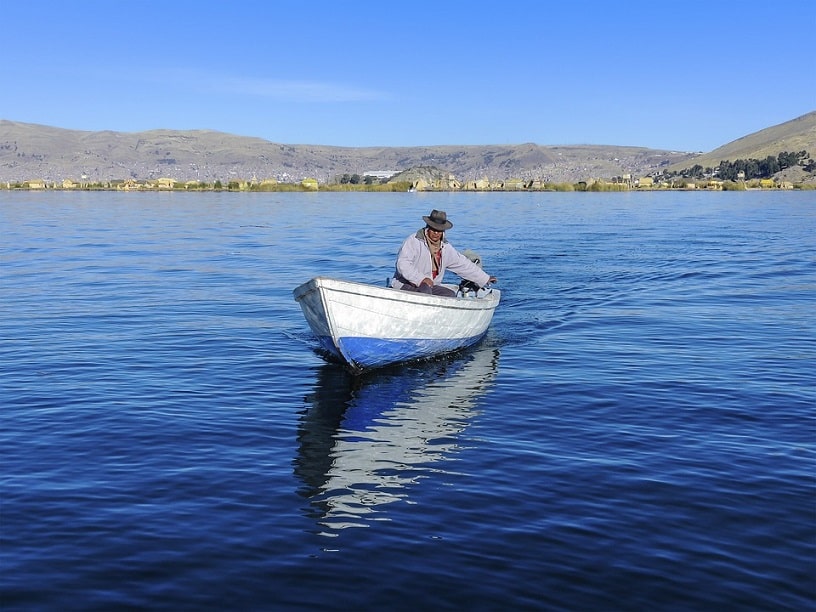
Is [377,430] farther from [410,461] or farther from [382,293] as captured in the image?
[382,293]

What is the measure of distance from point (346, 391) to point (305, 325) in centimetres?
665

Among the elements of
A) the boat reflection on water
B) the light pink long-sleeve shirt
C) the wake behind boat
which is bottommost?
the boat reflection on water

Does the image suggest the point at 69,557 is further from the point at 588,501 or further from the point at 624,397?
the point at 624,397

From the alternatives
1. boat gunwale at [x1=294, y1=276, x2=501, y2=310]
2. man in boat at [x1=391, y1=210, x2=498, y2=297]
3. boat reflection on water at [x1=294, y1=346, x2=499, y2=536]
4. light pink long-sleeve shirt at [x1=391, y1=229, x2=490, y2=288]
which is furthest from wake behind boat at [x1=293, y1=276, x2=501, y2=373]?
light pink long-sleeve shirt at [x1=391, y1=229, x2=490, y2=288]

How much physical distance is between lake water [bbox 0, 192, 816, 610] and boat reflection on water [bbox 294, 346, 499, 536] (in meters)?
0.06

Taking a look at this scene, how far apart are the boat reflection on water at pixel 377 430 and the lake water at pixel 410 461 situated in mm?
57

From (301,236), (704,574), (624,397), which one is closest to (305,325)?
(624,397)

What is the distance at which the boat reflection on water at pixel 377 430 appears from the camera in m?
9.55

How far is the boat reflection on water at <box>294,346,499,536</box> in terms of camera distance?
31.3ft

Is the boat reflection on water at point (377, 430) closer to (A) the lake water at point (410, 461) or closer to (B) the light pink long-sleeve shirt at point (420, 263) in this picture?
(A) the lake water at point (410, 461)

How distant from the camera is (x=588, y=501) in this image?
30.6 ft

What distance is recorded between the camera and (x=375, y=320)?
15.7m

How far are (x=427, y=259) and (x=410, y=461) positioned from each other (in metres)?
7.36

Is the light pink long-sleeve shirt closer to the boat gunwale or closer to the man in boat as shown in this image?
the man in boat
